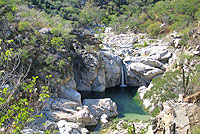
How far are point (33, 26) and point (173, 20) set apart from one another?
2755 centimetres

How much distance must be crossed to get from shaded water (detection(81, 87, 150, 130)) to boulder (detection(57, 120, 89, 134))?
4647 mm

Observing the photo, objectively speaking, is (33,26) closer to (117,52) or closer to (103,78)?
(103,78)

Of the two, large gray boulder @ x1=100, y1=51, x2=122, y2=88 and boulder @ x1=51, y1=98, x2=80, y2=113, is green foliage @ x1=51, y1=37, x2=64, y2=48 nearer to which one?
boulder @ x1=51, y1=98, x2=80, y2=113

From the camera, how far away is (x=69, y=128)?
12.8m

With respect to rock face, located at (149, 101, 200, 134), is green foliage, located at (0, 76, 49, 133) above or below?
above

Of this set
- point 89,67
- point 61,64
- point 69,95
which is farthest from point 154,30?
point 69,95

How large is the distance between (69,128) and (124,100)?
31.4ft

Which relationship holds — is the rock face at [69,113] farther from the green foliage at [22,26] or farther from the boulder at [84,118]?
the green foliage at [22,26]

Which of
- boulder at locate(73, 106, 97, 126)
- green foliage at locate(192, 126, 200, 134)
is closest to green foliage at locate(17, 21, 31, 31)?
boulder at locate(73, 106, 97, 126)

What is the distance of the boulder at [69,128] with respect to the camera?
12509 mm

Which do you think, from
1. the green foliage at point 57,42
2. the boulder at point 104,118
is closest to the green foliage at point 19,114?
the boulder at point 104,118

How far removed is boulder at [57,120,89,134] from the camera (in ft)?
41.0

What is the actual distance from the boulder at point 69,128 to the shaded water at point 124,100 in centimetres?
465

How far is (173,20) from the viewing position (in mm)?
38000
